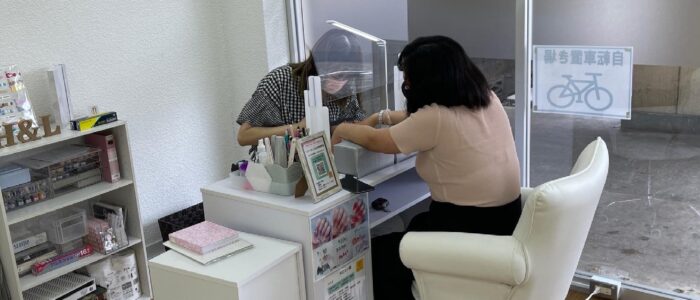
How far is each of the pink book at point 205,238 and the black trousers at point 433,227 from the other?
1.94 feet

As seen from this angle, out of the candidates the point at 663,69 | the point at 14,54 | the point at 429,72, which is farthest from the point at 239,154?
the point at 663,69

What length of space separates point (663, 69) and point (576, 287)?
3.32 ft

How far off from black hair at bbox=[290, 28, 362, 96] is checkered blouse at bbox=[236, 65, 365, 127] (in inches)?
1.7

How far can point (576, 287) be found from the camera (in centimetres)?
300

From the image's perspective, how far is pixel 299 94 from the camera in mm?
2771

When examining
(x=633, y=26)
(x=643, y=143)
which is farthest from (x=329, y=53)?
(x=643, y=143)

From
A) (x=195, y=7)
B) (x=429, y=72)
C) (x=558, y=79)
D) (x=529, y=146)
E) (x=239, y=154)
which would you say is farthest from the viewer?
(x=239, y=154)

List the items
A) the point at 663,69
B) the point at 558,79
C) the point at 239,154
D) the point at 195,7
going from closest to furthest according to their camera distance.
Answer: the point at 663,69, the point at 558,79, the point at 195,7, the point at 239,154

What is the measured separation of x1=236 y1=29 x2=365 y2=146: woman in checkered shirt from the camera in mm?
2719

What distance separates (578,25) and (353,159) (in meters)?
1.14

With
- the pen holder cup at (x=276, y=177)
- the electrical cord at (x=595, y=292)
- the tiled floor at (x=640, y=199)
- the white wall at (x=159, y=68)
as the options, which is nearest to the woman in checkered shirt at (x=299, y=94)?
the pen holder cup at (x=276, y=177)

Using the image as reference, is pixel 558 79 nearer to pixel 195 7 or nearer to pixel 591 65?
pixel 591 65

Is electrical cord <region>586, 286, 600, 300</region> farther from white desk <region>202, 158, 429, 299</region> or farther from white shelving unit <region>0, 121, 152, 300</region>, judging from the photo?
white shelving unit <region>0, 121, 152, 300</region>

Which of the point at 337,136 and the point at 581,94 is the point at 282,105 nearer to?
the point at 337,136
